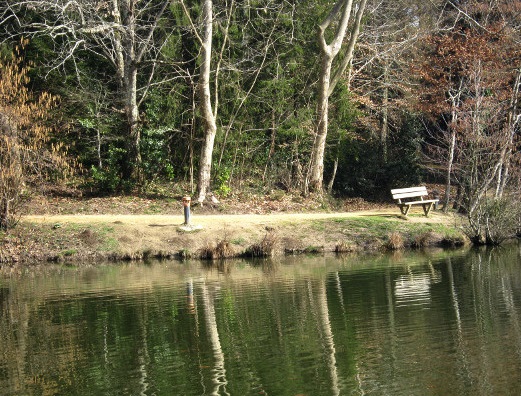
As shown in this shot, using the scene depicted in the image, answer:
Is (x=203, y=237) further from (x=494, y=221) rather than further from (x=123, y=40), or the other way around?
(x=123, y=40)

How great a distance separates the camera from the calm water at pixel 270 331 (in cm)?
845

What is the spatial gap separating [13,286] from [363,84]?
20654mm

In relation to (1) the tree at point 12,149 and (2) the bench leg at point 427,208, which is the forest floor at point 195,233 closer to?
(2) the bench leg at point 427,208

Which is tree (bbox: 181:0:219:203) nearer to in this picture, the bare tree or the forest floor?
the forest floor

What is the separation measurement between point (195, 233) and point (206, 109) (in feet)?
18.7

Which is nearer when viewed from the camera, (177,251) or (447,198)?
(177,251)

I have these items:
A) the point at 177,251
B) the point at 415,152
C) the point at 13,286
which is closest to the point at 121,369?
the point at 13,286

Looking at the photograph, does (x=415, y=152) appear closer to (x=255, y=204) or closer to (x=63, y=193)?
(x=255, y=204)

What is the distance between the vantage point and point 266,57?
2967 cm

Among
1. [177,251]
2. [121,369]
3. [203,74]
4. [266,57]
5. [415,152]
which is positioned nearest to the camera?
[121,369]

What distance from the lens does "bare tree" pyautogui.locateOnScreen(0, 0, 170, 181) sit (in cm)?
2565

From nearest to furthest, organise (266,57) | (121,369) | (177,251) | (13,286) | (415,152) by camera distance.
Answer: (121,369)
(13,286)
(177,251)
(266,57)
(415,152)

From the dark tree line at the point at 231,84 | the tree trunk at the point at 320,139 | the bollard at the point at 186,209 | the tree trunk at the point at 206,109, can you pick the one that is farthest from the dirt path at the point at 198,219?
the tree trunk at the point at 320,139

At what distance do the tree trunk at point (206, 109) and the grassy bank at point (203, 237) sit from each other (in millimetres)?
2787
